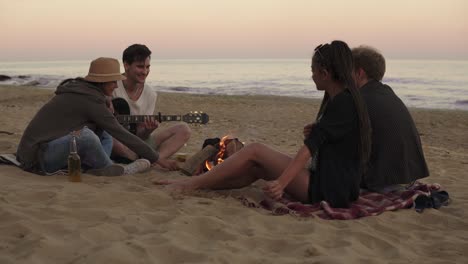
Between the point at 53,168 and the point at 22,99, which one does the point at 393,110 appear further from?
the point at 22,99

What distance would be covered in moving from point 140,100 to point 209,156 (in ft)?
3.19

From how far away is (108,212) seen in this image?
11.6 feet

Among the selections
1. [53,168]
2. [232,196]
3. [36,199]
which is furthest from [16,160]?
[232,196]

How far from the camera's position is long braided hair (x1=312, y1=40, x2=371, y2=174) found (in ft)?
11.9

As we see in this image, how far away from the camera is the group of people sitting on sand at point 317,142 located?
365 cm

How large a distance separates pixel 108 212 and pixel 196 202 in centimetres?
72

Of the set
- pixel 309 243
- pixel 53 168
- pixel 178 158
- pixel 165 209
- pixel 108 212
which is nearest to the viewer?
pixel 309 243

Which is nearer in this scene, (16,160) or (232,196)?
(232,196)

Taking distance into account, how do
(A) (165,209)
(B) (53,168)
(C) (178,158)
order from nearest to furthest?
(A) (165,209) < (B) (53,168) < (C) (178,158)

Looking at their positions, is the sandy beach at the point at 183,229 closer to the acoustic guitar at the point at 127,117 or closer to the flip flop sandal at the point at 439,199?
the flip flop sandal at the point at 439,199

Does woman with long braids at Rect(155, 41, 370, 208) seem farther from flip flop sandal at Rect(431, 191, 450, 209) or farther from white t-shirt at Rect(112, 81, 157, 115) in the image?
white t-shirt at Rect(112, 81, 157, 115)

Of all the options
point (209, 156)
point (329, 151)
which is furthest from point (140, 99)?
point (329, 151)

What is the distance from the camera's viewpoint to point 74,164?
14.4 ft

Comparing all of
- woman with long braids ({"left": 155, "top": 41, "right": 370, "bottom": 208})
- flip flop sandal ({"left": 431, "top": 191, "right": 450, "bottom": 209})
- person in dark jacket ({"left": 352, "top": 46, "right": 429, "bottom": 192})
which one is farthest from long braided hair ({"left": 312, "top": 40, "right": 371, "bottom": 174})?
flip flop sandal ({"left": 431, "top": 191, "right": 450, "bottom": 209})
